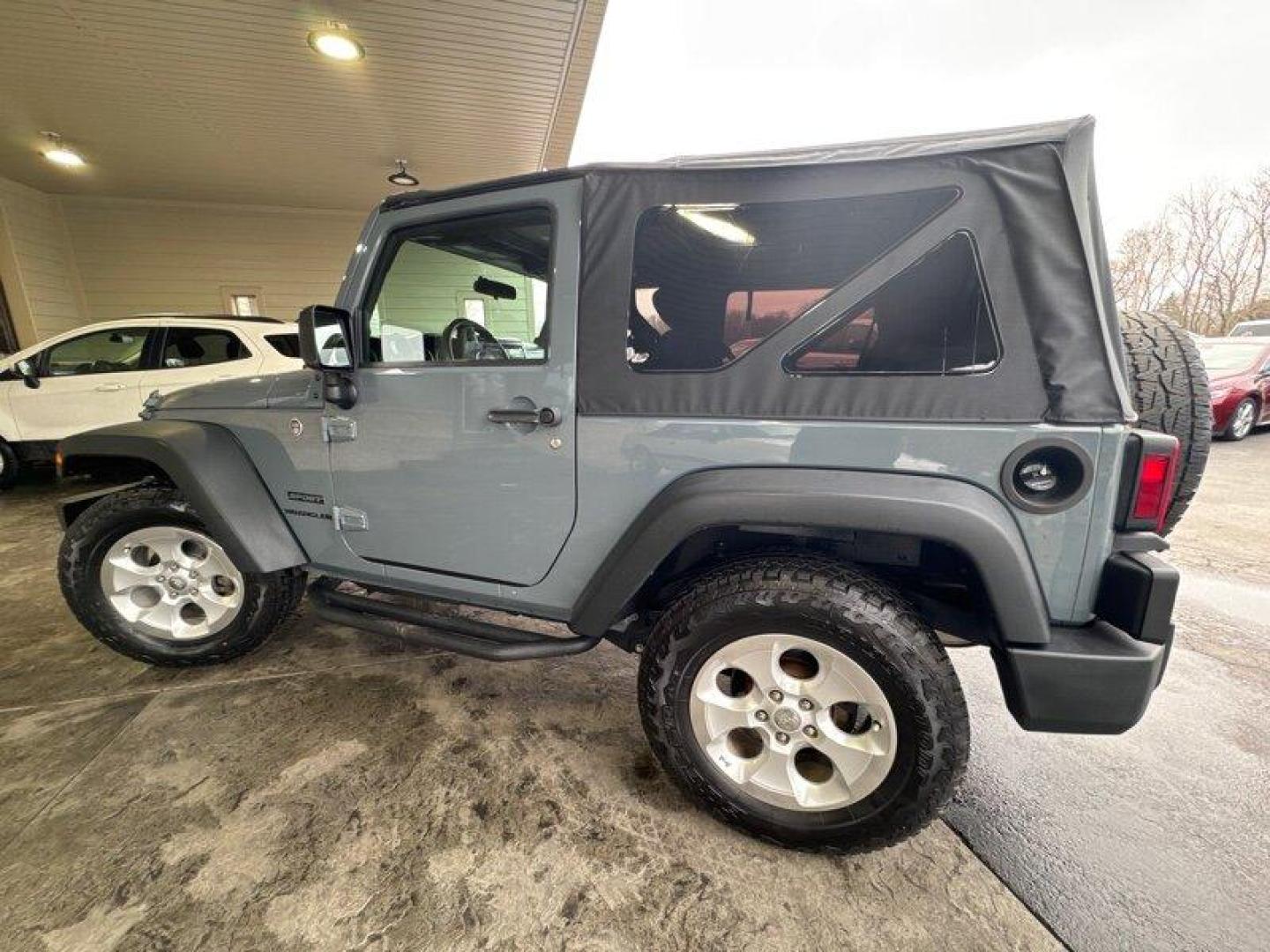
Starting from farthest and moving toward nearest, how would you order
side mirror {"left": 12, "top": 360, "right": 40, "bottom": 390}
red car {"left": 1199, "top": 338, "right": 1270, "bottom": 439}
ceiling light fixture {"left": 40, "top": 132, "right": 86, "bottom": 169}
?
red car {"left": 1199, "top": 338, "right": 1270, "bottom": 439} → ceiling light fixture {"left": 40, "top": 132, "right": 86, "bottom": 169} → side mirror {"left": 12, "top": 360, "right": 40, "bottom": 390}

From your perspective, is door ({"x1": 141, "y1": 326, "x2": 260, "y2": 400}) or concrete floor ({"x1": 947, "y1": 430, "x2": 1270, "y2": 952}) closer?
concrete floor ({"x1": 947, "y1": 430, "x2": 1270, "y2": 952})

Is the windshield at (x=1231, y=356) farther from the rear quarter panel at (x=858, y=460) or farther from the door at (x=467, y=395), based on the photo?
the door at (x=467, y=395)

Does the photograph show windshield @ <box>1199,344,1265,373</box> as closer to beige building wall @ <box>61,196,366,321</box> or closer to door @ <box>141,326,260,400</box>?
door @ <box>141,326,260,400</box>

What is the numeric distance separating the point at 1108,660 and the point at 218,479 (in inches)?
116

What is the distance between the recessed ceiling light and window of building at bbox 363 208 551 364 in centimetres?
377

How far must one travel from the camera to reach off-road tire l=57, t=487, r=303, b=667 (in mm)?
2221

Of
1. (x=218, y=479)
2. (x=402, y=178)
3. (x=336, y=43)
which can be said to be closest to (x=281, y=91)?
(x=336, y=43)

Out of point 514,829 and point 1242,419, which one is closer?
point 514,829

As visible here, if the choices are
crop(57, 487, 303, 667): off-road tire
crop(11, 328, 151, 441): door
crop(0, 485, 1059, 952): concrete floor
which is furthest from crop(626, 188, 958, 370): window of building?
crop(11, 328, 151, 441): door

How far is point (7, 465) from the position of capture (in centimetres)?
532

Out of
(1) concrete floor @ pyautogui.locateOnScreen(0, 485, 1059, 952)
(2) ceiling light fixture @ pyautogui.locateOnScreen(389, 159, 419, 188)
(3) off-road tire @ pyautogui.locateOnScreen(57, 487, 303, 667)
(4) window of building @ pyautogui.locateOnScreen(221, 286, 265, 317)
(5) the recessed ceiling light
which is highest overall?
(5) the recessed ceiling light

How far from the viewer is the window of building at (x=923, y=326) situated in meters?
1.26

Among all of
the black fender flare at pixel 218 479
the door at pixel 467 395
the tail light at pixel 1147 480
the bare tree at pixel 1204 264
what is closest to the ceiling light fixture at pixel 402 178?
the black fender flare at pixel 218 479

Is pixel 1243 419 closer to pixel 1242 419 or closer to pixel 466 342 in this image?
pixel 1242 419
